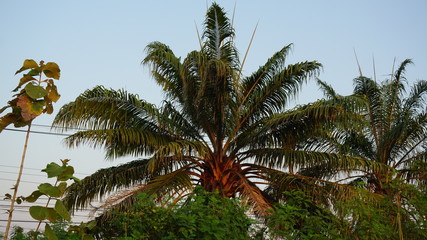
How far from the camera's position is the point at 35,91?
2418 mm

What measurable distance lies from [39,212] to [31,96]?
21.5 inches

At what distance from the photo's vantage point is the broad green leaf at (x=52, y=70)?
103 inches

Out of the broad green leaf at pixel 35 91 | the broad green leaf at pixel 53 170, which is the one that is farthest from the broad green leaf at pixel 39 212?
the broad green leaf at pixel 35 91

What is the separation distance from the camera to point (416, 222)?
23.0 feet

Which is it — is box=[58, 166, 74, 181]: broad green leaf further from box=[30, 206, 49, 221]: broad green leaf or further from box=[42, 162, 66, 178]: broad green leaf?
box=[30, 206, 49, 221]: broad green leaf

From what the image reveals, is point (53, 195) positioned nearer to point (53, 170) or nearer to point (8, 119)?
point (53, 170)

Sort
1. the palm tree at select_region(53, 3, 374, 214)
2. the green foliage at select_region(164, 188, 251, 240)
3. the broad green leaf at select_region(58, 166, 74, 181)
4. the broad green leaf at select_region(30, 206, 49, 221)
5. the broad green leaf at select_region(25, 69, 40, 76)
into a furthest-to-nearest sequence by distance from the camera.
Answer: the palm tree at select_region(53, 3, 374, 214) → the green foliage at select_region(164, 188, 251, 240) → the broad green leaf at select_region(25, 69, 40, 76) → the broad green leaf at select_region(58, 166, 74, 181) → the broad green leaf at select_region(30, 206, 49, 221)

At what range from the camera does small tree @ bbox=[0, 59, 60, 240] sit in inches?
94.1

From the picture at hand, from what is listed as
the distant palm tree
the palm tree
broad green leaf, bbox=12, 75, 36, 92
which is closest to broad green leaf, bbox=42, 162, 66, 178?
broad green leaf, bbox=12, 75, 36, 92

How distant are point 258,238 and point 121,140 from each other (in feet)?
18.5

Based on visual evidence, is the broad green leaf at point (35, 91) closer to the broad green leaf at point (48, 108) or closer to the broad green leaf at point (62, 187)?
the broad green leaf at point (48, 108)

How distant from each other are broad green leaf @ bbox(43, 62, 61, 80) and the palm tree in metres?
8.35

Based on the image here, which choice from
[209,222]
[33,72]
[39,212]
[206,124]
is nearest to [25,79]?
[33,72]

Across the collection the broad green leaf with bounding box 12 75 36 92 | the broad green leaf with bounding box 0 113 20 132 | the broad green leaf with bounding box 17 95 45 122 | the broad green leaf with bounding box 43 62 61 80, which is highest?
the broad green leaf with bounding box 43 62 61 80
